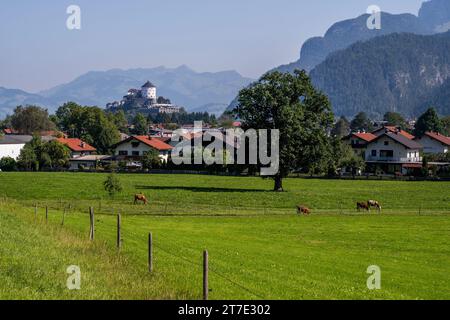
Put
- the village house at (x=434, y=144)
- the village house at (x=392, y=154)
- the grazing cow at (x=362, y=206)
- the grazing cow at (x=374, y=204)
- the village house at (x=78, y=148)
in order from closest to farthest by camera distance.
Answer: the grazing cow at (x=362, y=206)
the grazing cow at (x=374, y=204)
the village house at (x=392, y=154)
the village house at (x=434, y=144)
the village house at (x=78, y=148)

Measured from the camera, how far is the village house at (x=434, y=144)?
524 ft

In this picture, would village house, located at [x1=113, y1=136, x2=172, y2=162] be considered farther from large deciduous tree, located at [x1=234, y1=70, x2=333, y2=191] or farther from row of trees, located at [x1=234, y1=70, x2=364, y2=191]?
large deciduous tree, located at [x1=234, y1=70, x2=333, y2=191]

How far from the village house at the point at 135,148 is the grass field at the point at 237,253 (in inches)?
3452

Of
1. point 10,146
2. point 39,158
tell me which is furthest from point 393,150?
point 10,146

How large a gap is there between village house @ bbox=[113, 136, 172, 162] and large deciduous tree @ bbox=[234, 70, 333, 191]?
235ft

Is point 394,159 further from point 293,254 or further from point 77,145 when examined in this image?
point 293,254

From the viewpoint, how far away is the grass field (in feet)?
69.1

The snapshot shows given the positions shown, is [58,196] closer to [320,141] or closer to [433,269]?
[320,141]

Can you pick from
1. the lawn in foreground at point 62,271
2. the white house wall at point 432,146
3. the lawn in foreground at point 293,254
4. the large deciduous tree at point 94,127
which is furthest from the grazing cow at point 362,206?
the large deciduous tree at point 94,127

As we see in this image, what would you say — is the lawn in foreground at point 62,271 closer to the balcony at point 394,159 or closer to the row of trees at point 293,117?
the row of trees at point 293,117

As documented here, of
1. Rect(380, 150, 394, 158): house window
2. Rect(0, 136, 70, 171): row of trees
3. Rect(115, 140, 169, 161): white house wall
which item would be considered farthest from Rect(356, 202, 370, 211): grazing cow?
Rect(115, 140, 169, 161): white house wall

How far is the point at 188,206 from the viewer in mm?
66750
